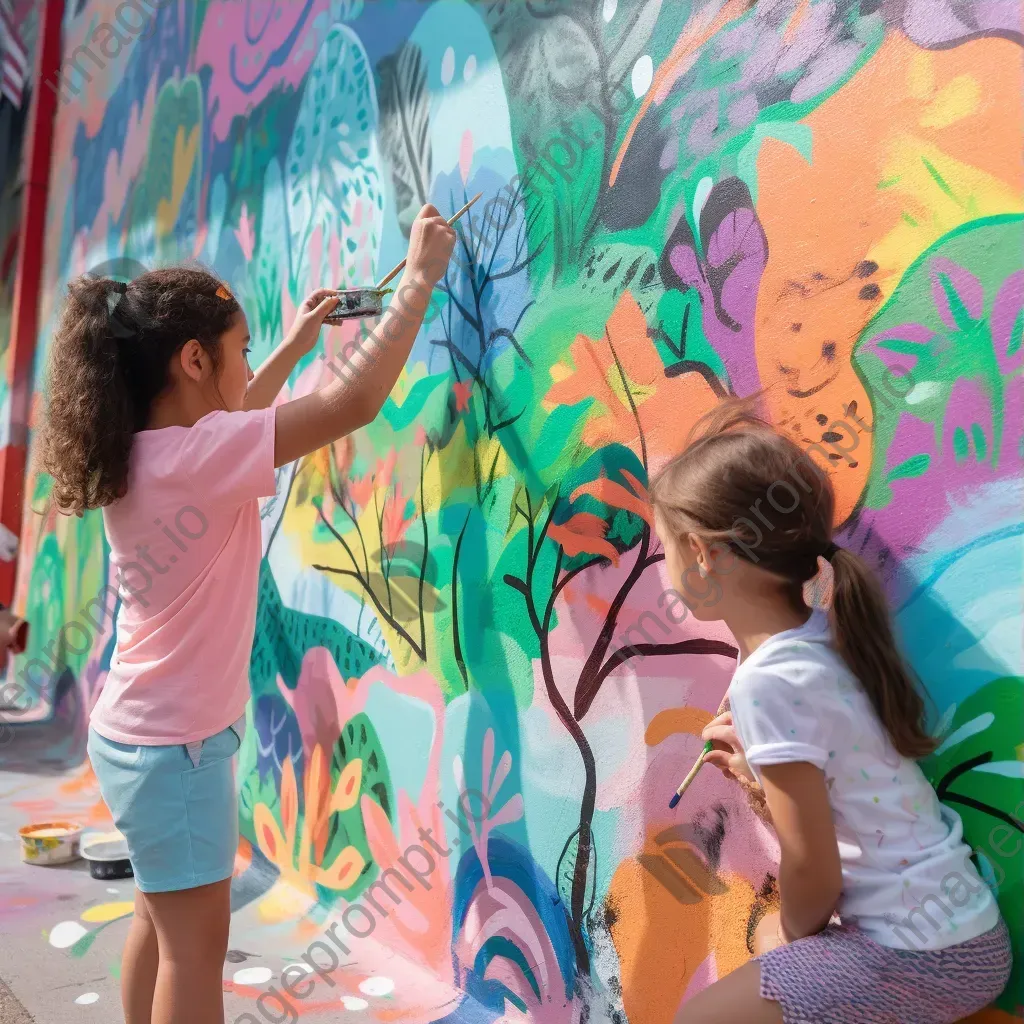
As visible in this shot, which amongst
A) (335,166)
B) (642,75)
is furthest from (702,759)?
(335,166)

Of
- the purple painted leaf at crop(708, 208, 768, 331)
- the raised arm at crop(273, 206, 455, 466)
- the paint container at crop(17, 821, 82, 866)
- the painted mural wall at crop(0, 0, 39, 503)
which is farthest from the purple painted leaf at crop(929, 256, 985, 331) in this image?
the painted mural wall at crop(0, 0, 39, 503)

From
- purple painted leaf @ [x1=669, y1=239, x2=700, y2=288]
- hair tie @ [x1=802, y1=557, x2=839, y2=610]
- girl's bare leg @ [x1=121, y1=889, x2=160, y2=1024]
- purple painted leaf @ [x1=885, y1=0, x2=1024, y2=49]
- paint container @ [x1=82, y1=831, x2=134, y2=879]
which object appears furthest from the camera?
paint container @ [x1=82, y1=831, x2=134, y2=879]

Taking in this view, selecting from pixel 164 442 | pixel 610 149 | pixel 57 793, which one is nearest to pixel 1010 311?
pixel 610 149

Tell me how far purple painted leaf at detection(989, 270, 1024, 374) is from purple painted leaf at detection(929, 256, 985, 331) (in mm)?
23

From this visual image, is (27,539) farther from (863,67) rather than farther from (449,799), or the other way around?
(863,67)

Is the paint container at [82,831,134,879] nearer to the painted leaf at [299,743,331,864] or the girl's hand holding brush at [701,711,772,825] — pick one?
the painted leaf at [299,743,331,864]

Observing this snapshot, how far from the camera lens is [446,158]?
6.88 feet

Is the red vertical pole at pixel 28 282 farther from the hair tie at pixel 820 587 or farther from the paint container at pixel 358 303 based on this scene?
the hair tie at pixel 820 587

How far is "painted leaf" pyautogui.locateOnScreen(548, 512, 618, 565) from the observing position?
5.54 ft

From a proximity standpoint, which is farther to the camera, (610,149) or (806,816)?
(610,149)

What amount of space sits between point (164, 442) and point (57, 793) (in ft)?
8.15

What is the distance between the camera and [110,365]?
1.60 m

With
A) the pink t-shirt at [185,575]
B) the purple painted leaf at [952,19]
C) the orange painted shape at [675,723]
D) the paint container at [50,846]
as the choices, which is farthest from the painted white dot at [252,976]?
A: the purple painted leaf at [952,19]

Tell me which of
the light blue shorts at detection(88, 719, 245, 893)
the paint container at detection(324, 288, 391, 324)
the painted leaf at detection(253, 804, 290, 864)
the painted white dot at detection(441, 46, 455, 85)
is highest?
the painted white dot at detection(441, 46, 455, 85)
